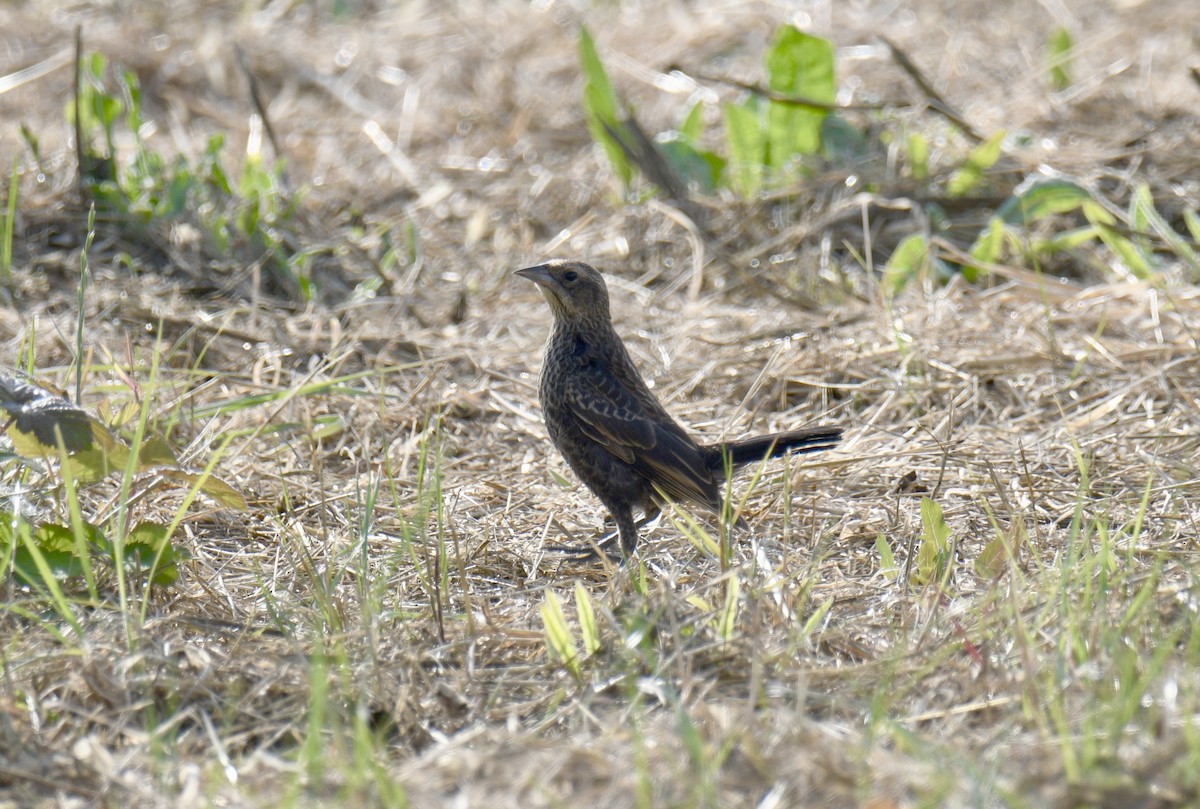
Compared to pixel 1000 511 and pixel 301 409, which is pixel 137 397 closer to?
pixel 301 409

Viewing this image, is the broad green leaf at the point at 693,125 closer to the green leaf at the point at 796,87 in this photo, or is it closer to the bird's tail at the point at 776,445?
the green leaf at the point at 796,87

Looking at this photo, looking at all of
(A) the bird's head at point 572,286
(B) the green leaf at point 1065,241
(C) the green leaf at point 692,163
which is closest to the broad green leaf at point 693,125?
(C) the green leaf at point 692,163

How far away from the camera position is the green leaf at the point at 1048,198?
5.92 metres

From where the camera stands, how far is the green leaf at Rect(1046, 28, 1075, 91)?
25.3 ft

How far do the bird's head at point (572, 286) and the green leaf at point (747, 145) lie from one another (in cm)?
228

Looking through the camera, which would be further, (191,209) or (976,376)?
(191,209)

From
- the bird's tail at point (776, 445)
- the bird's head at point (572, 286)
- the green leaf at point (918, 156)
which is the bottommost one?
the green leaf at point (918, 156)

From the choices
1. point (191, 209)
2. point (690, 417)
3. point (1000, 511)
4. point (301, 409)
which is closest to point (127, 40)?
point (191, 209)

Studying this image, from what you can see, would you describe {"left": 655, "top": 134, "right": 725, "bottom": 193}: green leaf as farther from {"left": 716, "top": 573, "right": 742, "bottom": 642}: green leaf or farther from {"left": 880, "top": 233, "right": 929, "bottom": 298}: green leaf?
{"left": 716, "top": 573, "right": 742, "bottom": 642}: green leaf

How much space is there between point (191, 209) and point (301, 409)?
181 centimetres

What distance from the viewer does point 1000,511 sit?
13.3ft

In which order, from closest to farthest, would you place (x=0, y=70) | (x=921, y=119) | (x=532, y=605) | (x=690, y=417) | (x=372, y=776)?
(x=372, y=776)
(x=532, y=605)
(x=690, y=417)
(x=921, y=119)
(x=0, y=70)

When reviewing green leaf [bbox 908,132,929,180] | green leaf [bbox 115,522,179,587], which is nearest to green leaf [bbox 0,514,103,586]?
green leaf [bbox 115,522,179,587]

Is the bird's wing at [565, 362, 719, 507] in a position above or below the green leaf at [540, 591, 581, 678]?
below
